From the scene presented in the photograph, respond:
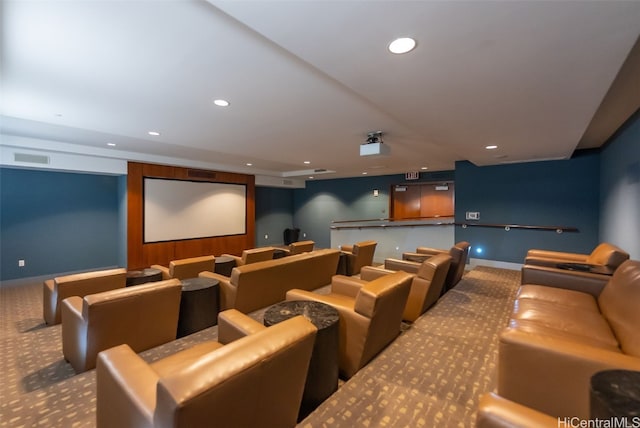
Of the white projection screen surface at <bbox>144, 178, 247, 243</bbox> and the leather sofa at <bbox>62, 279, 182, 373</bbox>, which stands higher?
the white projection screen surface at <bbox>144, 178, 247, 243</bbox>

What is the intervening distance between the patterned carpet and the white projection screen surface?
10.6 feet

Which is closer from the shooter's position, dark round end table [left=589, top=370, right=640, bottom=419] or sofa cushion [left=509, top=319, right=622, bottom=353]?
dark round end table [left=589, top=370, right=640, bottom=419]

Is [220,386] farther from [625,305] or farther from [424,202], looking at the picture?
[424,202]

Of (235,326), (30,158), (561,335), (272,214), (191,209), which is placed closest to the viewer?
(235,326)

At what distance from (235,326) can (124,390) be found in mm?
722

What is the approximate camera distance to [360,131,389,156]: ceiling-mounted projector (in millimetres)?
4258

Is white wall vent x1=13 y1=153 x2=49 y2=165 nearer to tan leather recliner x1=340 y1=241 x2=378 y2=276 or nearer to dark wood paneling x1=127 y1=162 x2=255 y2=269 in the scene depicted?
dark wood paneling x1=127 y1=162 x2=255 y2=269

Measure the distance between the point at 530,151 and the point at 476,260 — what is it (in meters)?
2.87

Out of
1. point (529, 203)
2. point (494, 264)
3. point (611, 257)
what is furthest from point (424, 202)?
point (611, 257)

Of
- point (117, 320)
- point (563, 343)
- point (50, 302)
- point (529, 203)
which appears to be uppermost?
point (529, 203)

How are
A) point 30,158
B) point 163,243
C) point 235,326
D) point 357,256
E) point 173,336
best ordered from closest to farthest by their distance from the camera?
point 235,326, point 173,336, point 30,158, point 357,256, point 163,243

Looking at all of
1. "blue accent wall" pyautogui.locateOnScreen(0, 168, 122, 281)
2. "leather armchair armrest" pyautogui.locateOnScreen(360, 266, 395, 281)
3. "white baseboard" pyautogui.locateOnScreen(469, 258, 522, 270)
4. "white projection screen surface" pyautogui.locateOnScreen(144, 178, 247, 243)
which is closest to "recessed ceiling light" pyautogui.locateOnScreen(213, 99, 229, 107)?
A: "leather armchair armrest" pyautogui.locateOnScreen(360, 266, 395, 281)

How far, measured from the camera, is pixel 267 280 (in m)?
3.64

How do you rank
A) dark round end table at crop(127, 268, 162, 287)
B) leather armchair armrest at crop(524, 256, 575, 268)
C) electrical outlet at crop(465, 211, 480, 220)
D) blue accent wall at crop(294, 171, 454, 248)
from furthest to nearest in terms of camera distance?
blue accent wall at crop(294, 171, 454, 248) < electrical outlet at crop(465, 211, 480, 220) < leather armchair armrest at crop(524, 256, 575, 268) < dark round end table at crop(127, 268, 162, 287)
